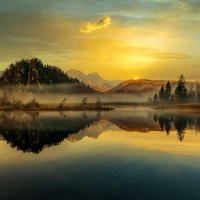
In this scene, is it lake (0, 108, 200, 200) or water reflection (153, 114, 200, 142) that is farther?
water reflection (153, 114, 200, 142)

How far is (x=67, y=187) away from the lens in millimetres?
22953

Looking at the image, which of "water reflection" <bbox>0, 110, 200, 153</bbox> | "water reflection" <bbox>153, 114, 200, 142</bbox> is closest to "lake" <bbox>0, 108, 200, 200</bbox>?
"water reflection" <bbox>0, 110, 200, 153</bbox>

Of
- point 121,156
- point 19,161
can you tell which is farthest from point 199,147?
point 19,161

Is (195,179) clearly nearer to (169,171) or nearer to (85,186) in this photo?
(169,171)

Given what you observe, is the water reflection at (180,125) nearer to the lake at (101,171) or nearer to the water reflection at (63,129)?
the water reflection at (63,129)

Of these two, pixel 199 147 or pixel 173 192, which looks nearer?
pixel 173 192

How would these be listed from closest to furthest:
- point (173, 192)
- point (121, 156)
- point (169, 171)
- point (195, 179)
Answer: point (173, 192) < point (195, 179) < point (169, 171) < point (121, 156)

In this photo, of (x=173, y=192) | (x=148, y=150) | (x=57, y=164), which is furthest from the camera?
(x=148, y=150)

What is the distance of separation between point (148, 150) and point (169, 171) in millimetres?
11922

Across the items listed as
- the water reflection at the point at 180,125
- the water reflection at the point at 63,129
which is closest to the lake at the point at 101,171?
the water reflection at the point at 63,129

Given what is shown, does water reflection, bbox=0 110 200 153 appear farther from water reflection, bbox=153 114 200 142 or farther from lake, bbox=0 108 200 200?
lake, bbox=0 108 200 200

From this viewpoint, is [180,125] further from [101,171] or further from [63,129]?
[101,171]

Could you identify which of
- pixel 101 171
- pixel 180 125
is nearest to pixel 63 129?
pixel 180 125

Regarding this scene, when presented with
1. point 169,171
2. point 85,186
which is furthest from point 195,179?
point 85,186
